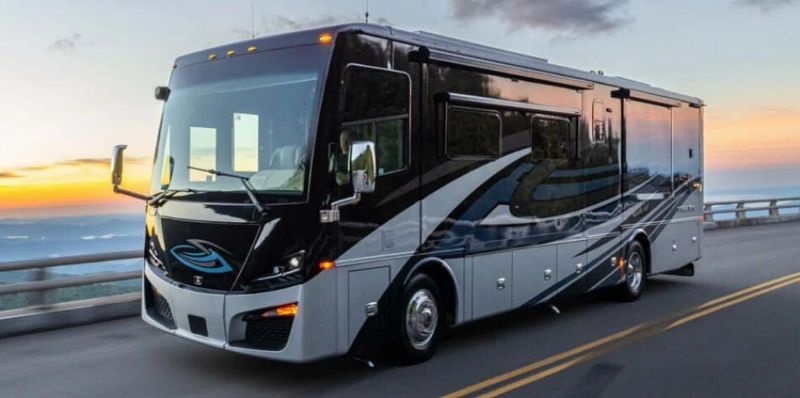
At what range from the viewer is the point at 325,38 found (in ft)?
19.6

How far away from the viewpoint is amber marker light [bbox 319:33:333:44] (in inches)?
234

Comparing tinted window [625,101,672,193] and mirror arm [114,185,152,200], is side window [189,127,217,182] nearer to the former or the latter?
mirror arm [114,185,152,200]

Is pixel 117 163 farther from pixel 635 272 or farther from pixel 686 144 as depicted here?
pixel 686 144

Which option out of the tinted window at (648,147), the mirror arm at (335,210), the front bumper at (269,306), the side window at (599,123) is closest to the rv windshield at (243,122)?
the mirror arm at (335,210)

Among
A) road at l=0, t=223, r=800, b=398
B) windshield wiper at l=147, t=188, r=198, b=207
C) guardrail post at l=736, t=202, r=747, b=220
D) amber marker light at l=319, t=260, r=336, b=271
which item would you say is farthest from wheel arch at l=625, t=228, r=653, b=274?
guardrail post at l=736, t=202, r=747, b=220

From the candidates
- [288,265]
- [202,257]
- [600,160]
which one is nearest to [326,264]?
[288,265]

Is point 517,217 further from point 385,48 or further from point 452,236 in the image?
point 385,48

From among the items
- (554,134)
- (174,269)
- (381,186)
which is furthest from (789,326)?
(174,269)

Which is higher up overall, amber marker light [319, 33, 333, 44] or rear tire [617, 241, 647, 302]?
amber marker light [319, 33, 333, 44]

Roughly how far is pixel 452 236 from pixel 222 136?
242 centimetres

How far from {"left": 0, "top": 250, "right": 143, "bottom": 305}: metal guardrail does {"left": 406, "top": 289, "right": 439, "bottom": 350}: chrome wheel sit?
433cm

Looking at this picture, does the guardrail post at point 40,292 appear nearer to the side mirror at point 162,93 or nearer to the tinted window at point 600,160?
the side mirror at point 162,93

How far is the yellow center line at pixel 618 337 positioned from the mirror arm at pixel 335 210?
1.72 m

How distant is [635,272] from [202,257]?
266 inches
